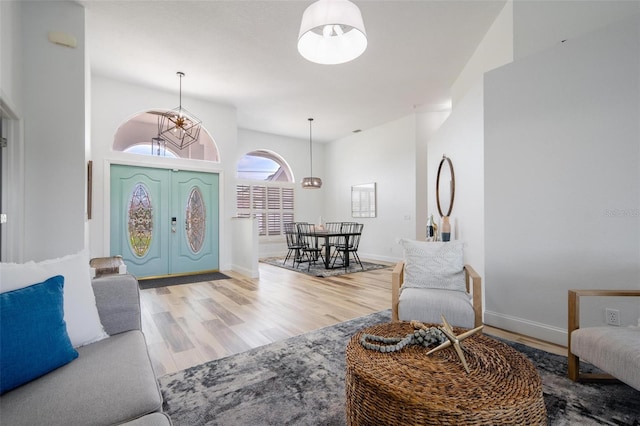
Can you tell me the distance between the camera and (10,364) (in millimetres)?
1061

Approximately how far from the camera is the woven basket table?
1021 mm

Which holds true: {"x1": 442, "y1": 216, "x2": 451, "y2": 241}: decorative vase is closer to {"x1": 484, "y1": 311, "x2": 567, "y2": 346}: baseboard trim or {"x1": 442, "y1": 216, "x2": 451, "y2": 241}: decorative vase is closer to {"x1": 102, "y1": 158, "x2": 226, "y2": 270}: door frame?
{"x1": 484, "y1": 311, "x2": 567, "y2": 346}: baseboard trim

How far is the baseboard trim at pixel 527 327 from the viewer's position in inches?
96.7

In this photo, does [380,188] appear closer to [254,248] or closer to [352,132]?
[352,132]

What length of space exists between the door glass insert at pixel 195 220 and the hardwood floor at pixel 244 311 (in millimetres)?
1011

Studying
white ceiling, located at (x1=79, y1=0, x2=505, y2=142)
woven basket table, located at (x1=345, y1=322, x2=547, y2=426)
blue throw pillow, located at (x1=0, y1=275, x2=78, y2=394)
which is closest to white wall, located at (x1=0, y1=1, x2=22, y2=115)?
white ceiling, located at (x1=79, y1=0, x2=505, y2=142)

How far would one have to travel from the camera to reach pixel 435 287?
2.60 m

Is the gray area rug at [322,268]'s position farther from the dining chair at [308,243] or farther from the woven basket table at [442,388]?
the woven basket table at [442,388]

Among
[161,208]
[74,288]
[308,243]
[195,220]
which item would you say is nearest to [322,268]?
[308,243]

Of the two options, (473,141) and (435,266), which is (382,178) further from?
(435,266)

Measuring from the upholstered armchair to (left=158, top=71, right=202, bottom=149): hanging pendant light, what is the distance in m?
4.48

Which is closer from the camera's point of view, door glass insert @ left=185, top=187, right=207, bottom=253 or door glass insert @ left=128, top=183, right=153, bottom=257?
door glass insert @ left=128, top=183, right=153, bottom=257

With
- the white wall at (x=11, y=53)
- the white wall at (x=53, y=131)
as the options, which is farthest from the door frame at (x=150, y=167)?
the white wall at (x=11, y=53)

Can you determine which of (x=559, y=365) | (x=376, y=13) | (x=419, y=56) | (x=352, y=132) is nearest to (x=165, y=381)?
(x=559, y=365)
